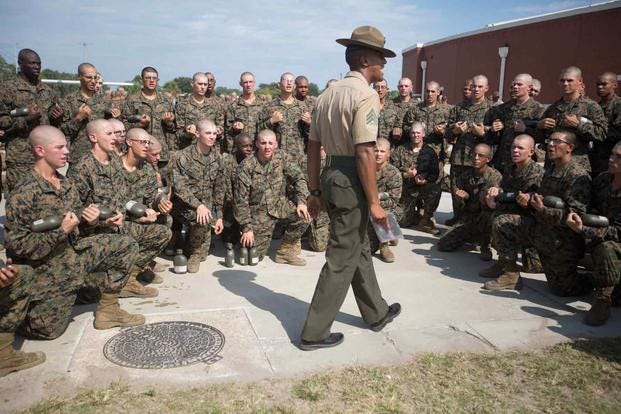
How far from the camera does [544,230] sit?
466cm

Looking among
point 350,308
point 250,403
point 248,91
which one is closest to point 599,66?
point 248,91

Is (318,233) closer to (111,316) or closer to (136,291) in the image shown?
(136,291)

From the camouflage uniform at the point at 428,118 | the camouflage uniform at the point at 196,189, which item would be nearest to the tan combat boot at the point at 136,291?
the camouflage uniform at the point at 196,189

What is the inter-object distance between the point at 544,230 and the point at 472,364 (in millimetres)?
1946

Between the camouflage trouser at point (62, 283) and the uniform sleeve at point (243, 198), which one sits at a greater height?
the uniform sleeve at point (243, 198)

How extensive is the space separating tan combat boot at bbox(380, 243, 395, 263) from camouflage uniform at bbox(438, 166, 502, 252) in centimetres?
80

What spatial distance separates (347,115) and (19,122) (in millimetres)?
4722

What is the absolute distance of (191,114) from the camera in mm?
7535

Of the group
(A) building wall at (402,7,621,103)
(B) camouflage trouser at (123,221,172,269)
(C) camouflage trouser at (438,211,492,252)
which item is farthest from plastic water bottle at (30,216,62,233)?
(A) building wall at (402,7,621,103)

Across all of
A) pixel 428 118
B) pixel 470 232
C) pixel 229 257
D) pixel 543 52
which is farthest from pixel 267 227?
pixel 543 52

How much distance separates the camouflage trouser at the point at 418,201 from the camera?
7.20 m

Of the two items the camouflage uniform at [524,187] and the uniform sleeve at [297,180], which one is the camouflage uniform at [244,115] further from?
the camouflage uniform at [524,187]

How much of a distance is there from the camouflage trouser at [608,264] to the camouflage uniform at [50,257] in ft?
12.9

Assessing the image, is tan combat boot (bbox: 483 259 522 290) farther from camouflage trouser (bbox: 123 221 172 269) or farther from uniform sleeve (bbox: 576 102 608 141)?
camouflage trouser (bbox: 123 221 172 269)
